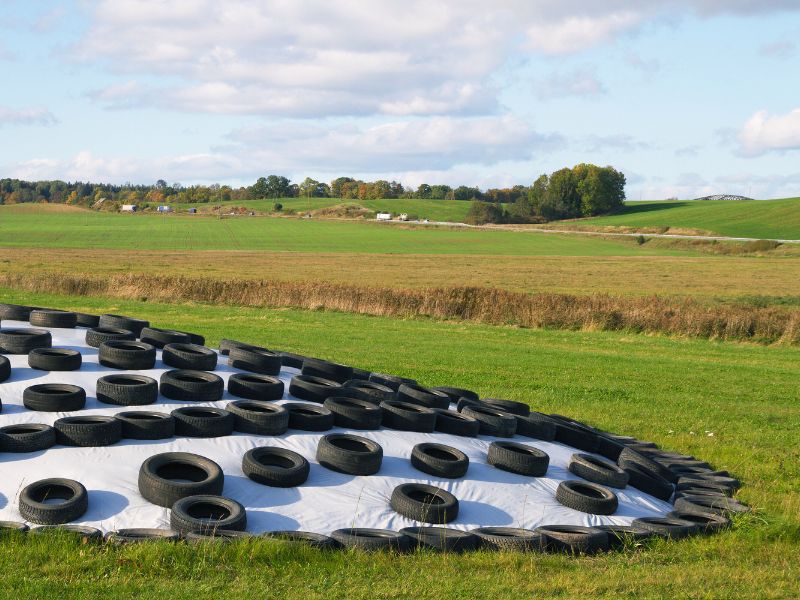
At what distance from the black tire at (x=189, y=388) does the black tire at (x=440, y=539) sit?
132 inches

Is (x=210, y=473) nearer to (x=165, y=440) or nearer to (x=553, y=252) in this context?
(x=165, y=440)

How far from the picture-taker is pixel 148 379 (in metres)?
9.73

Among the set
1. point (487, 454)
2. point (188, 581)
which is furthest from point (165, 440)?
point (487, 454)

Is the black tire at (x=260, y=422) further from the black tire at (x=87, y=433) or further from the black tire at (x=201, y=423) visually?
the black tire at (x=87, y=433)

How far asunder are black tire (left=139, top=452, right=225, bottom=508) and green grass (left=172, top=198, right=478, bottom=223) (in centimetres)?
14404

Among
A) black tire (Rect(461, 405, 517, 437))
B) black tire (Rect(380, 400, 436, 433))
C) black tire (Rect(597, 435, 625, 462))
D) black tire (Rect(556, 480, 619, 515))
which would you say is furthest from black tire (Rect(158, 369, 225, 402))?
black tire (Rect(597, 435, 625, 462))

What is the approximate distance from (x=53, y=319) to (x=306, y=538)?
7.61m

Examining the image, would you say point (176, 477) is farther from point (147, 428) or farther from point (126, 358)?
point (126, 358)

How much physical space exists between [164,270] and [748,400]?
144 ft

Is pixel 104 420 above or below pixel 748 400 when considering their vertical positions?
above

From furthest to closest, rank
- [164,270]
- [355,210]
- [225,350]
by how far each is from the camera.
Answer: [355,210] < [164,270] < [225,350]

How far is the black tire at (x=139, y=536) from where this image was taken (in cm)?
655

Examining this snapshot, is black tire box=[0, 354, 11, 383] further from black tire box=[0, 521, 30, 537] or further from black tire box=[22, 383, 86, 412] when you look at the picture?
black tire box=[0, 521, 30, 537]

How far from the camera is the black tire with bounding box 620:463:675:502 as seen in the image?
9.84 meters
